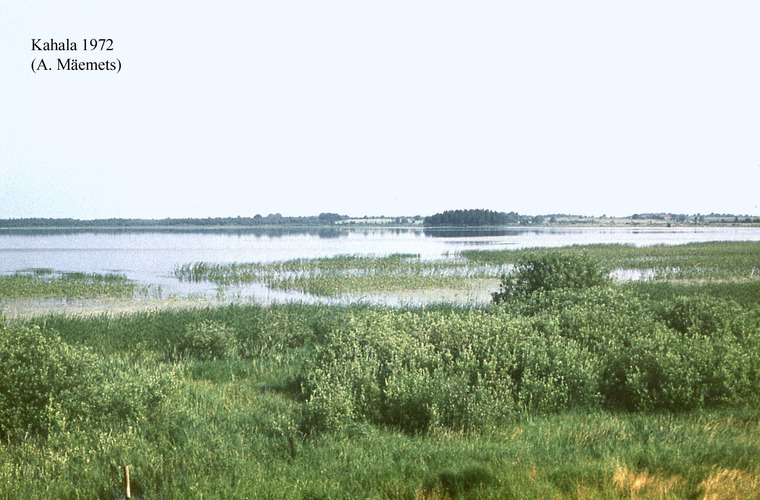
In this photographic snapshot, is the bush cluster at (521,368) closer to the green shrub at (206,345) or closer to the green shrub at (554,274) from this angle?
the green shrub at (554,274)

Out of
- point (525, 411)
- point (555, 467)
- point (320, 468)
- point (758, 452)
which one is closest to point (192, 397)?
point (320, 468)

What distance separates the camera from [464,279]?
39594mm

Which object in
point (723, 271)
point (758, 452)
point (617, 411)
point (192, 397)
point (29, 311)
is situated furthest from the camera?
point (723, 271)

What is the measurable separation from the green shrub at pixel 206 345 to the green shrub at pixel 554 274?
9844 millimetres

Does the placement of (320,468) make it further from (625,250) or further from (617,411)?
(625,250)

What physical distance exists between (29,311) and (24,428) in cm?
2034

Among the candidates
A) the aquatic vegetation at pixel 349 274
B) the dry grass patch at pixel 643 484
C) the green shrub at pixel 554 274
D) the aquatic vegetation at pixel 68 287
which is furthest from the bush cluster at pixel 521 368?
the aquatic vegetation at pixel 68 287

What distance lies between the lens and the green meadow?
7.15m

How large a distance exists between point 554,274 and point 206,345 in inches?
486

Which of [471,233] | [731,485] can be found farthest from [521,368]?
[471,233]

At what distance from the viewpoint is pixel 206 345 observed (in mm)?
16984

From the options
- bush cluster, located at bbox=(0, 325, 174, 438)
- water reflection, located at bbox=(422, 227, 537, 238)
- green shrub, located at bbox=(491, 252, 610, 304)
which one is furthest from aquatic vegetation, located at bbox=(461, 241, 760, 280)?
water reflection, located at bbox=(422, 227, 537, 238)

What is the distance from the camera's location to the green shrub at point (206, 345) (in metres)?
16.8

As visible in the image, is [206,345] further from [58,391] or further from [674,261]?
[674,261]
